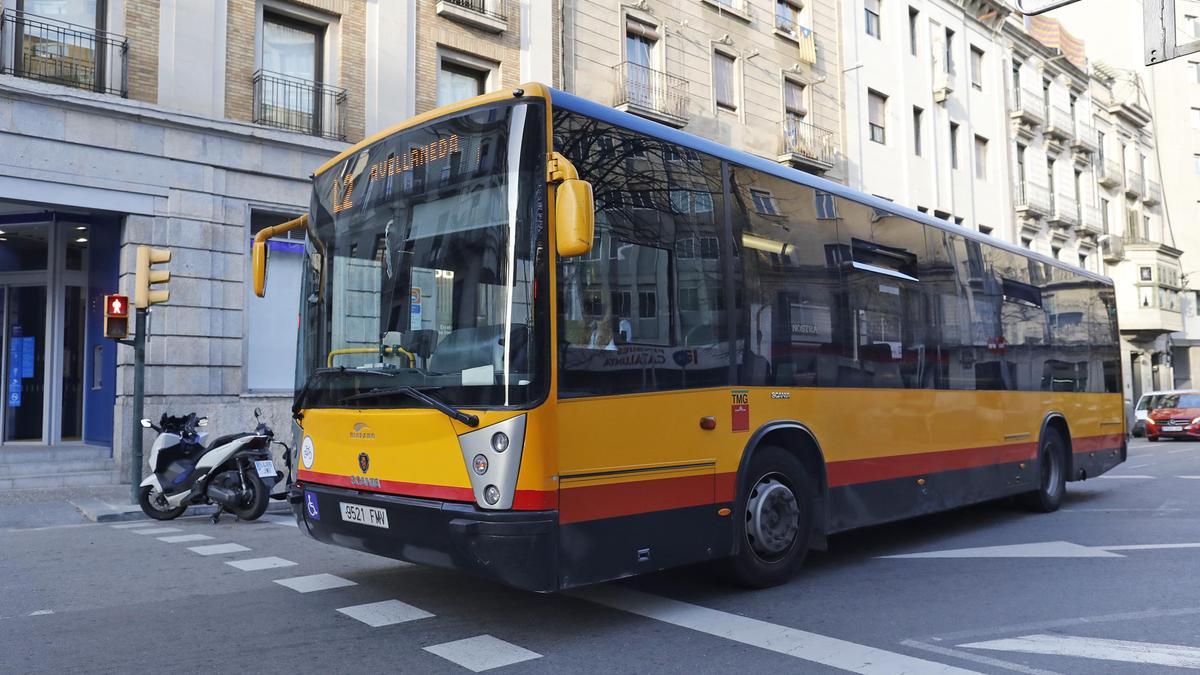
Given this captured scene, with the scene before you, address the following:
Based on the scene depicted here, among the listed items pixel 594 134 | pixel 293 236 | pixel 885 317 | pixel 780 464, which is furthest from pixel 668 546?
pixel 293 236

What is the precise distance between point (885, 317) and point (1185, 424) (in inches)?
947

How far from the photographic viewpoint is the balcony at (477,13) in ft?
54.0

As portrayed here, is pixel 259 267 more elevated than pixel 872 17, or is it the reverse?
pixel 872 17

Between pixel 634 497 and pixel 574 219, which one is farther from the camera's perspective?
pixel 634 497

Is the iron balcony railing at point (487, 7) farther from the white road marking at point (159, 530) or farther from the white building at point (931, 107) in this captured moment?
the white building at point (931, 107)

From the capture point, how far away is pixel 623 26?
19875mm

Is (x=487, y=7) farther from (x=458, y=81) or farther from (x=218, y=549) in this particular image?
(x=218, y=549)

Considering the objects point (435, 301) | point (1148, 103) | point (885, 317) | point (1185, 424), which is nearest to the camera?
point (435, 301)

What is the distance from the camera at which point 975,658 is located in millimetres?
4473

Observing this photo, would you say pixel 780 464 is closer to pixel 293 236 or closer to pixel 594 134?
pixel 594 134

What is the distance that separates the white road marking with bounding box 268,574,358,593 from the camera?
6113mm

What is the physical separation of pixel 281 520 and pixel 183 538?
4.63 ft

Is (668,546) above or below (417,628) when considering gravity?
above

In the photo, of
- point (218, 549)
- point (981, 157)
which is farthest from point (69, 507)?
point (981, 157)
